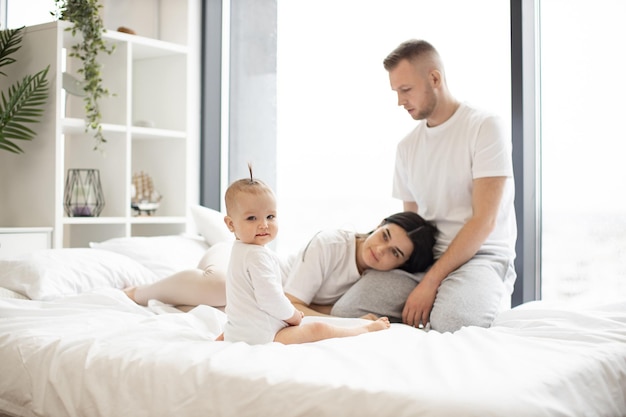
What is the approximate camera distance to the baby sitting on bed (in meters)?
1.70

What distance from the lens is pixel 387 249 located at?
91.4 inches

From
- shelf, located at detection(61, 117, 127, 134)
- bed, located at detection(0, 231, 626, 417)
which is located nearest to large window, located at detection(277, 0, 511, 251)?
shelf, located at detection(61, 117, 127, 134)

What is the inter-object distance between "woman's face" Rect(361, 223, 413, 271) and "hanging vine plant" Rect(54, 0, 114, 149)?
5.01ft

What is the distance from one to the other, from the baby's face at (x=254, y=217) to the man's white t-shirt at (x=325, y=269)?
60cm

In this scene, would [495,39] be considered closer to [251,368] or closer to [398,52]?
[398,52]

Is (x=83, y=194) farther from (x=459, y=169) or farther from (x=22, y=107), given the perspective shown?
(x=459, y=169)

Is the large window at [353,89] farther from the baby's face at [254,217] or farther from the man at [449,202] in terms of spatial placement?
the baby's face at [254,217]

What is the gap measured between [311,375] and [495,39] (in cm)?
206

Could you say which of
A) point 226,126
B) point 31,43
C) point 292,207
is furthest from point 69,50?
point 292,207

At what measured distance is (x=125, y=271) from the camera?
8.60 ft

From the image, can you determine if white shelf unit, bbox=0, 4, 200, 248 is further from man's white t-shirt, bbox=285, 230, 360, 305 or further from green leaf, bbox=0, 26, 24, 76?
man's white t-shirt, bbox=285, 230, 360, 305

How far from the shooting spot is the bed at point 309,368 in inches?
48.7

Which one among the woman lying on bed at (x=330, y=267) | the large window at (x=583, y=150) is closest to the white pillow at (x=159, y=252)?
the woman lying on bed at (x=330, y=267)

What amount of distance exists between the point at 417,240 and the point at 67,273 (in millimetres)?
1165
